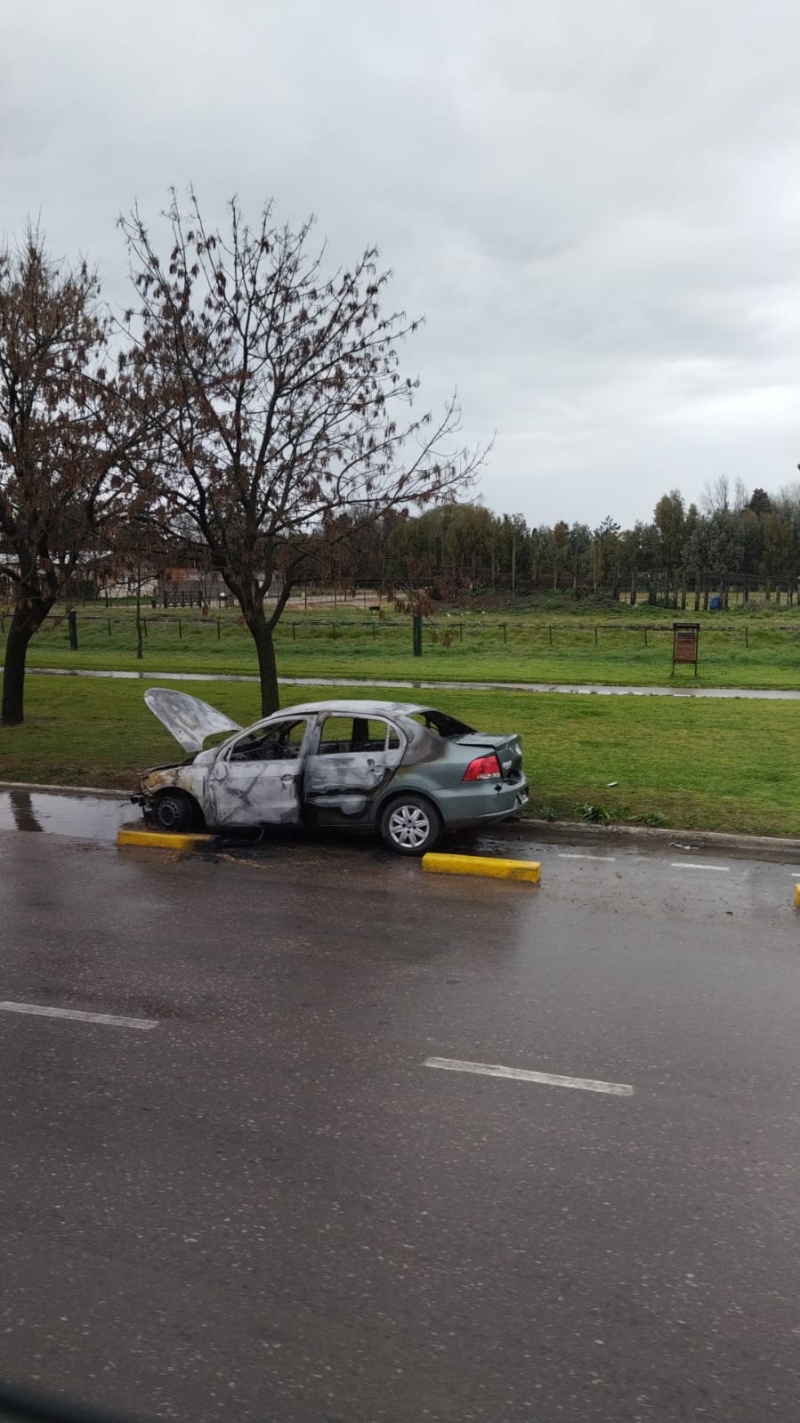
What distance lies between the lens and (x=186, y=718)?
42.4ft

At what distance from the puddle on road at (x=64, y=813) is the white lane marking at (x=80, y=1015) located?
5.20m

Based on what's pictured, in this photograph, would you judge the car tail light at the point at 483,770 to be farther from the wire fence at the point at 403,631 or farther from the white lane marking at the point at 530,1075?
the wire fence at the point at 403,631

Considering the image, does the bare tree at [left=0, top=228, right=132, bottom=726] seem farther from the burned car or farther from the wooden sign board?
the wooden sign board

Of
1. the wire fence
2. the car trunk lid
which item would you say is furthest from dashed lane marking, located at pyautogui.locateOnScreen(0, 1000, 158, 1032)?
the wire fence

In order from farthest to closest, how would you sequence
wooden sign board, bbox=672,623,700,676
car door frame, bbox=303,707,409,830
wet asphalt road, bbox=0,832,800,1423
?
wooden sign board, bbox=672,623,700,676 → car door frame, bbox=303,707,409,830 → wet asphalt road, bbox=0,832,800,1423

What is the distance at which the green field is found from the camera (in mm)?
30203

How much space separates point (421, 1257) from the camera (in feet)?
12.8

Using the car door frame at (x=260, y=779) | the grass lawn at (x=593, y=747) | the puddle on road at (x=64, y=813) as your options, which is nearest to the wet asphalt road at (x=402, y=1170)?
the car door frame at (x=260, y=779)

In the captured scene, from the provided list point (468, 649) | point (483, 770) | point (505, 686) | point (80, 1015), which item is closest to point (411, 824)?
point (483, 770)

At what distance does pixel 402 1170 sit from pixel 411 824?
5856mm

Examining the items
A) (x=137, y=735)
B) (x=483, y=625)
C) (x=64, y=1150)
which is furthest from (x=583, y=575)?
(x=64, y=1150)

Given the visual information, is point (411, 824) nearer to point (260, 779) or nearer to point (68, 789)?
point (260, 779)

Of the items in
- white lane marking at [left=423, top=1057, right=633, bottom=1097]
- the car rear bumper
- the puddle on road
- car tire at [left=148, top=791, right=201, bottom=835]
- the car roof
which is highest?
the car roof

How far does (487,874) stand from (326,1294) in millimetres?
6133
